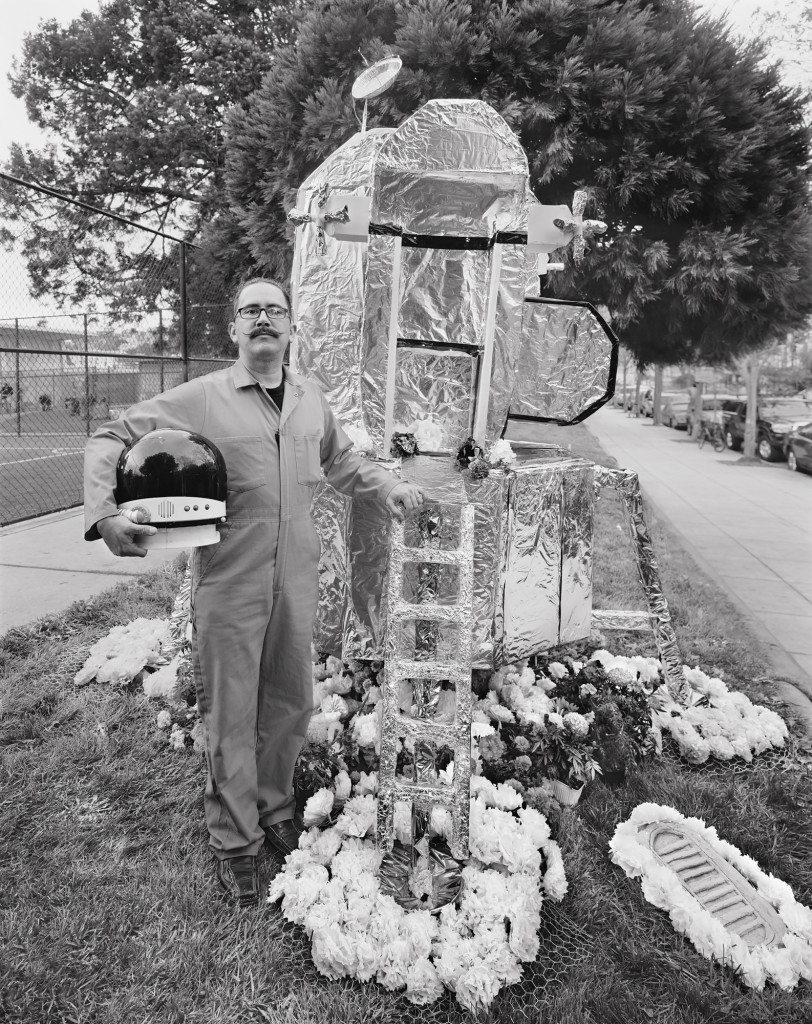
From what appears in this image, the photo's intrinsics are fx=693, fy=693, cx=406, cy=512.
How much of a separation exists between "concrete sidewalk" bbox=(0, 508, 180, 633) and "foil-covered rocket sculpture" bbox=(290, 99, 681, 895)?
263 cm

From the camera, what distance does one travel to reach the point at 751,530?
877 cm

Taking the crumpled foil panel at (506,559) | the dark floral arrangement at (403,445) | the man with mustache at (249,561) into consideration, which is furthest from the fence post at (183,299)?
the man with mustache at (249,561)

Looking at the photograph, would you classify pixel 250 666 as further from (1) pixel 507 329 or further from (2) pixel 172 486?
(1) pixel 507 329

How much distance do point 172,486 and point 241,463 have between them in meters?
0.27

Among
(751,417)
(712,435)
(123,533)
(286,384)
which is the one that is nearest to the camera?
(123,533)

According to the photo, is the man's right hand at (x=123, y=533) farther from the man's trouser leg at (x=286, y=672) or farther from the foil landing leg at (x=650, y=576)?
the foil landing leg at (x=650, y=576)

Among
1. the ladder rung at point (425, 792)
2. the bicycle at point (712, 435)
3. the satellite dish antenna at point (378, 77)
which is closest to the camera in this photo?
the ladder rung at point (425, 792)

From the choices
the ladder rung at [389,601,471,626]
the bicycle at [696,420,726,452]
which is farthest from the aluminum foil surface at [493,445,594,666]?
the bicycle at [696,420,726,452]

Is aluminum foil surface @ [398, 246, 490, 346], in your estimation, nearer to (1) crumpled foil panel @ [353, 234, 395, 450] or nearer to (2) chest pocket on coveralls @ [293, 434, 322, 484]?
(1) crumpled foil panel @ [353, 234, 395, 450]

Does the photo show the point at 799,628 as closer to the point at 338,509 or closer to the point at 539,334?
the point at 539,334

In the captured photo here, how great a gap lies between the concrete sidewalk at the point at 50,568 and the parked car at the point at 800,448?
12.6 metres

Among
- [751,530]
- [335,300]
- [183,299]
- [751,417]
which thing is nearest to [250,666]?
[335,300]

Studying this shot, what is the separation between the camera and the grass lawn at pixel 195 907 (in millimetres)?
1911

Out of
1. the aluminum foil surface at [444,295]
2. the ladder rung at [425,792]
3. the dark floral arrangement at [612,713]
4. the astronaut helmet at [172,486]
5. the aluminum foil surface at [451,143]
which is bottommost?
the dark floral arrangement at [612,713]
